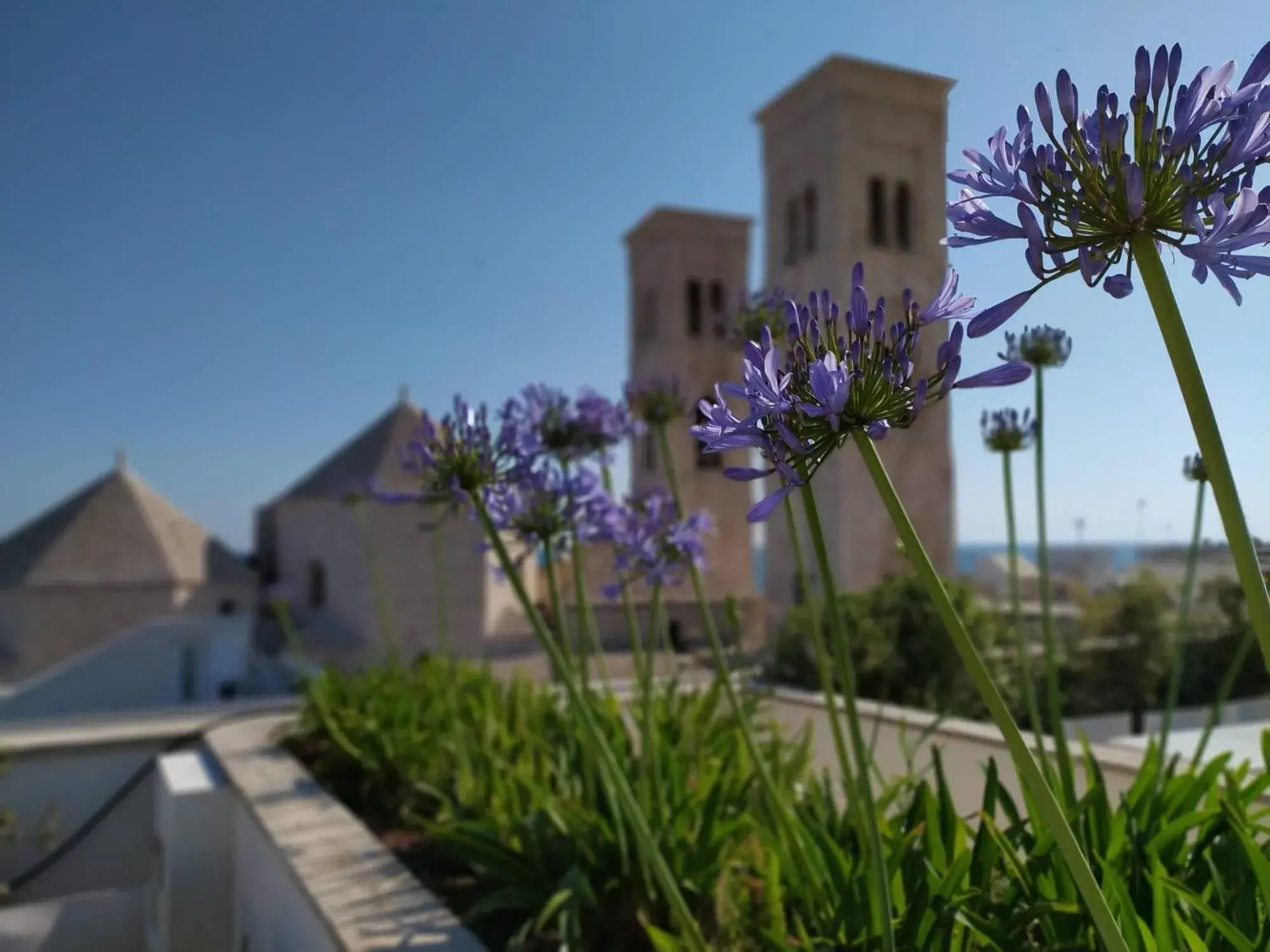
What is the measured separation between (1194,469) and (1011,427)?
0.44 metres

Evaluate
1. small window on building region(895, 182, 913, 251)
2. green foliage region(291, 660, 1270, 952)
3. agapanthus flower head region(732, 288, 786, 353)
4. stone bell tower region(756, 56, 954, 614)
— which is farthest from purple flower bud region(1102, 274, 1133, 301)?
small window on building region(895, 182, 913, 251)

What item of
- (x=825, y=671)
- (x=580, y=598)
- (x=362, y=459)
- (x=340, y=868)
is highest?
(x=362, y=459)

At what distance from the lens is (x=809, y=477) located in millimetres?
1043

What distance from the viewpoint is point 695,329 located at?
22.2 m

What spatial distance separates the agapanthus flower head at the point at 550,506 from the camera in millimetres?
2096

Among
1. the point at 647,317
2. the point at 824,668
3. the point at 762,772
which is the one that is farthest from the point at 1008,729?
the point at 647,317

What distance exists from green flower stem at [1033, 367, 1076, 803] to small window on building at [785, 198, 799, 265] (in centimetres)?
1551

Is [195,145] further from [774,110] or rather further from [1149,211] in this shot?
[774,110]

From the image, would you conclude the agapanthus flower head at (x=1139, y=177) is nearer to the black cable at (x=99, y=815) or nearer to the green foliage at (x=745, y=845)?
the green foliage at (x=745, y=845)

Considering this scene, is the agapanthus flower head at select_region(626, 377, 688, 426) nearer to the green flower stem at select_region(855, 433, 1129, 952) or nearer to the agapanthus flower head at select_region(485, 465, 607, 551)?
the agapanthus flower head at select_region(485, 465, 607, 551)

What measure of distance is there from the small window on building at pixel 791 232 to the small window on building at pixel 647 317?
17.8 ft

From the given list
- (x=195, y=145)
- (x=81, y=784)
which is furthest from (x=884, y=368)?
(x=195, y=145)

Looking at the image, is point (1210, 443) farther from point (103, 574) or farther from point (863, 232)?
point (103, 574)

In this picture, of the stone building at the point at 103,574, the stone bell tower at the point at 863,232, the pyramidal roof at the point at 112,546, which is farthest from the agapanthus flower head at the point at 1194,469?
the pyramidal roof at the point at 112,546
